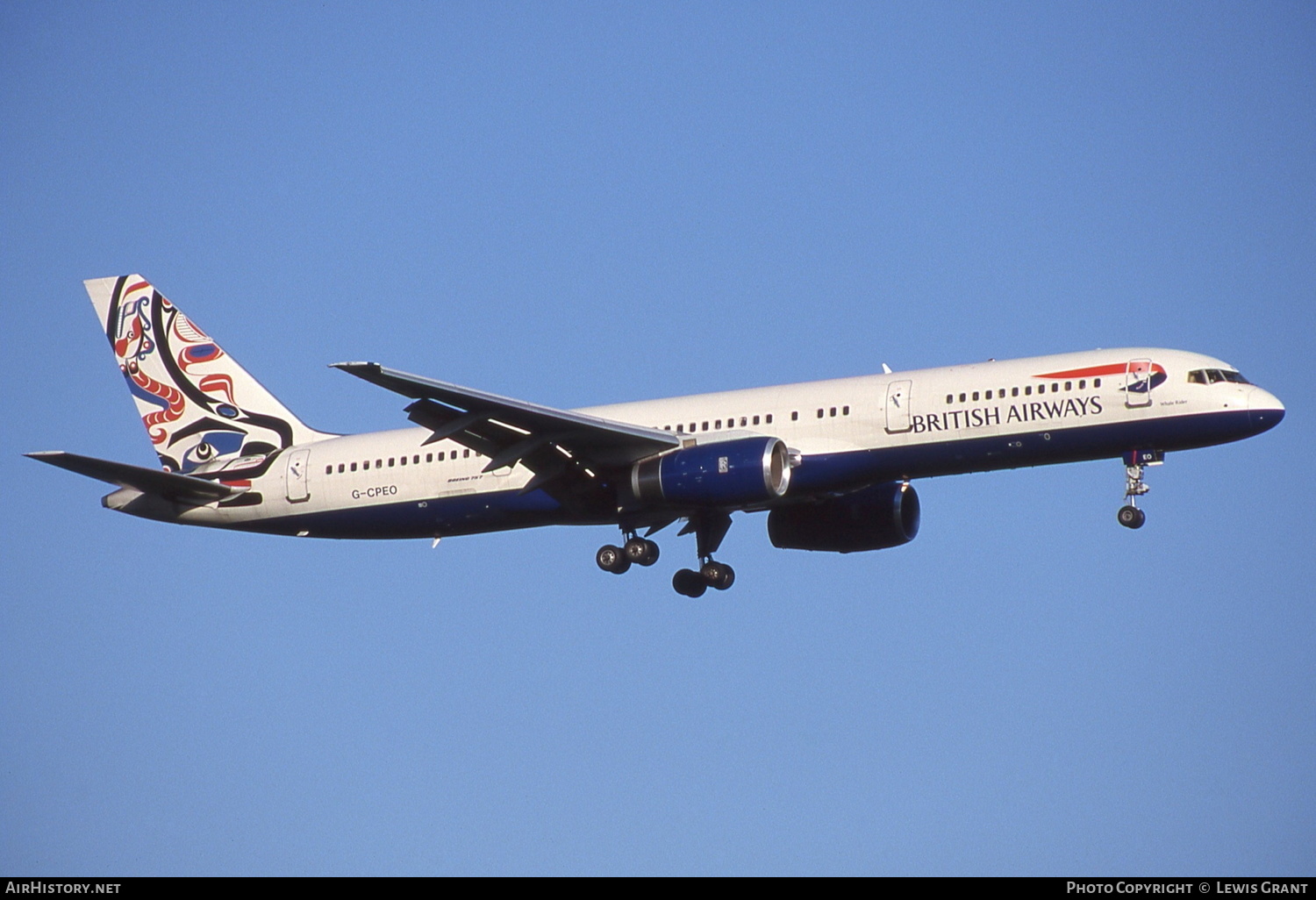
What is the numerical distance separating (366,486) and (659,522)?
8.48 meters

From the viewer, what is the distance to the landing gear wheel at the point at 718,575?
4841 cm

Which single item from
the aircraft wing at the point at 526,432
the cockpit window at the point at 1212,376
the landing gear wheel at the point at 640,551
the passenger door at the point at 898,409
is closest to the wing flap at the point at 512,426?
the aircraft wing at the point at 526,432

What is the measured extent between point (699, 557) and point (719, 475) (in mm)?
5553

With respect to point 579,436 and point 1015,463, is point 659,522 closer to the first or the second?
point 579,436

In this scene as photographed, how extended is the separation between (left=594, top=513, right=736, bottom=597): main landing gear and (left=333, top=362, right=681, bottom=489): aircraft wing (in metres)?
2.63

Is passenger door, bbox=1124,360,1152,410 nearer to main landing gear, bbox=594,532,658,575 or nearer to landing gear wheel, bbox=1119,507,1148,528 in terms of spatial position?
landing gear wheel, bbox=1119,507,1148,528

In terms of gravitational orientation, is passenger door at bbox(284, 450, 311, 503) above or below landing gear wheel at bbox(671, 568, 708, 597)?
above

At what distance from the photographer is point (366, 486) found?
49.6 metres

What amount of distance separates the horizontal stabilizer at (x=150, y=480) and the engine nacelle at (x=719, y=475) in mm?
13135

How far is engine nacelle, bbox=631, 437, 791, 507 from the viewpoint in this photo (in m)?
43.4

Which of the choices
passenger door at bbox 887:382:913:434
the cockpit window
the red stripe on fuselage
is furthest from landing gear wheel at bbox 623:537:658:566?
the cockpit window

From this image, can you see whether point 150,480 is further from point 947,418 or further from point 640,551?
point 947,418

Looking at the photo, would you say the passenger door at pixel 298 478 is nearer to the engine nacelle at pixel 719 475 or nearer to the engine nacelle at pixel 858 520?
the engine nacelle at pixel 719 475
